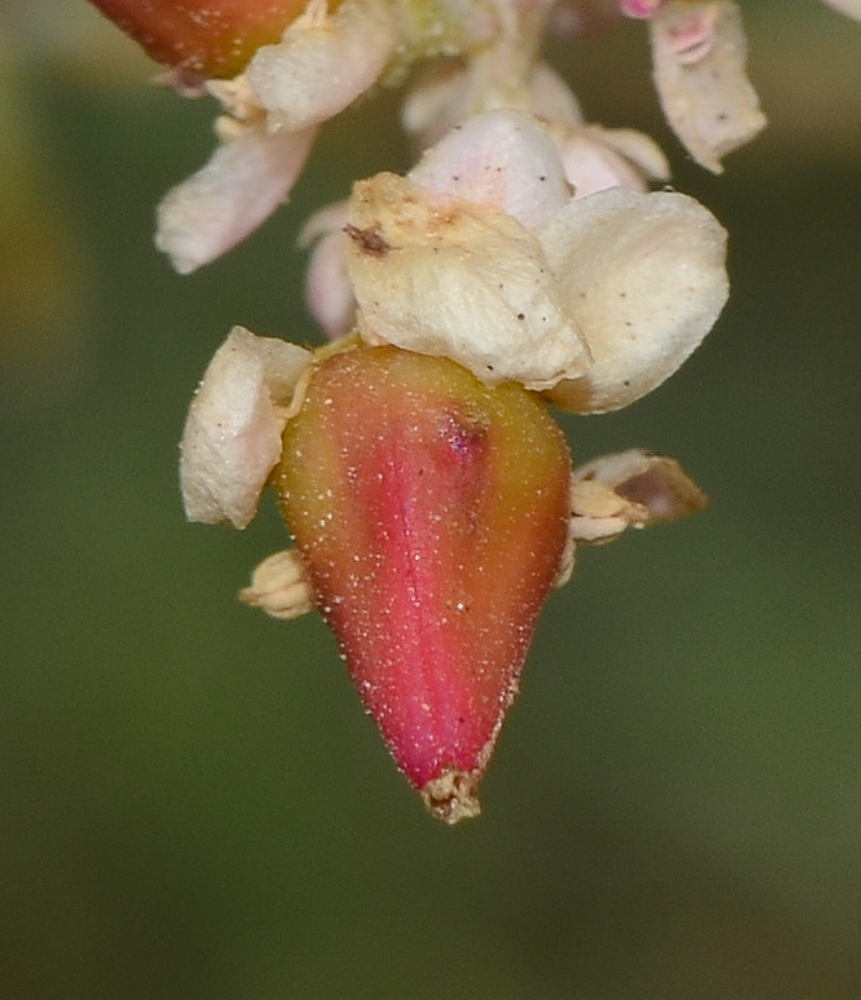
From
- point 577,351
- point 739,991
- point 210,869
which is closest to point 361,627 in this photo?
point 577,351

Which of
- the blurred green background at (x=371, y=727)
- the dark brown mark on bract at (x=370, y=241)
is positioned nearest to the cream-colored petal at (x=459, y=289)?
the dark brown mark on bract at (x=370, y=241)

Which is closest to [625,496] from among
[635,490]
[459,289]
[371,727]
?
[635,490]

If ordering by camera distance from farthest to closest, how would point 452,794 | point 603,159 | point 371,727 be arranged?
point 371,727 → point 603,159 → point 452,794

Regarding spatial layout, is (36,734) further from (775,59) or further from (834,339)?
(775,59)

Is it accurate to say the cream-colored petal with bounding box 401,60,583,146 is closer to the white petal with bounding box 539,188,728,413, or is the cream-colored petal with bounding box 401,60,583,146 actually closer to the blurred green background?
the white petal with bounding box 539,188,728,413

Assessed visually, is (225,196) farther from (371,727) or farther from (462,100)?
(371,727)

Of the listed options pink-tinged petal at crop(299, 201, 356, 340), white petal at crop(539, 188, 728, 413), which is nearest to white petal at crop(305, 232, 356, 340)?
pink-tinged petal at crop(299, 201, 356, 340)

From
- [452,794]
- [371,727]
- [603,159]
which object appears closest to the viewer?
[452,794]
